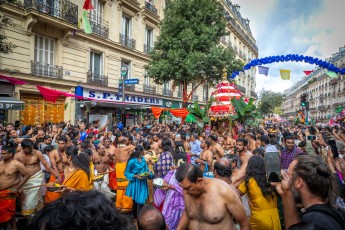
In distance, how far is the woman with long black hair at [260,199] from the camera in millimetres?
3049

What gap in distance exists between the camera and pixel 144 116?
19844 millimetres

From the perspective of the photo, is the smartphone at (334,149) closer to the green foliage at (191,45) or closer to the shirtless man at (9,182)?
the shirtless man at (9,182)

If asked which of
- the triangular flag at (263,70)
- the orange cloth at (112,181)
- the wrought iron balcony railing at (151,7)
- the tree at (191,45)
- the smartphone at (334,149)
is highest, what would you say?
the wrought iron balcony railing at (151,7)

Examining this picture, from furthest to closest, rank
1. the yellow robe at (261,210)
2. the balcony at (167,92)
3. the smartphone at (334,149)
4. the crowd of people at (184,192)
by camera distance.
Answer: the balcony at (167,92) → the smartphone at (334,149) → the yellow robe at (261,210) → the crowd of people at (184,192)

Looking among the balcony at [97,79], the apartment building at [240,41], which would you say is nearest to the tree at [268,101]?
the apartment building at [240,41]

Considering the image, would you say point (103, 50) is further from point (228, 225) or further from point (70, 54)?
point (228, 225)

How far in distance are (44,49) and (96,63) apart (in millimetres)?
3858

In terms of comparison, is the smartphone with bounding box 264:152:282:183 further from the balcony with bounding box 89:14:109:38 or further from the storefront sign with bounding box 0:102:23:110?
the balcony with bounding box 89:14:109:38

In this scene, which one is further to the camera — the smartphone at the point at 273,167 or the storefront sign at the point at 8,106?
the storefront sign at the point at 8,106

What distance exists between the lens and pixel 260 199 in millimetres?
3131

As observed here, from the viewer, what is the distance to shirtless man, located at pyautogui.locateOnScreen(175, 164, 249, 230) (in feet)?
8.78

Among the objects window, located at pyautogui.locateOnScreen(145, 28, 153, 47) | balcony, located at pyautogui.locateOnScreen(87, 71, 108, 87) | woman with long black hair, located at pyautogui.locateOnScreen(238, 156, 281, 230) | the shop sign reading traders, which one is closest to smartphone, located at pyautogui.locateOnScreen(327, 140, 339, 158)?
woman with long black hair, located at pyautogui.locateOnScreen(238, 156, 281, 230)

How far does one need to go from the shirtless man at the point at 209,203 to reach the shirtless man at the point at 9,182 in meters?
3.59

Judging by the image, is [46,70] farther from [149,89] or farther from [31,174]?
[31,174]
